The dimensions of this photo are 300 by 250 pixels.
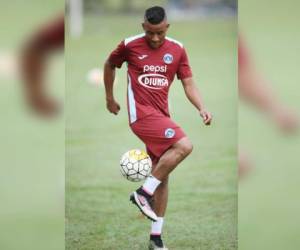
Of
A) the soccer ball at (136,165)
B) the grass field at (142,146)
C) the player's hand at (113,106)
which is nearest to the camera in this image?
the soccer ball at (136,165)

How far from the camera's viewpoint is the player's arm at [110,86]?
8703 mm

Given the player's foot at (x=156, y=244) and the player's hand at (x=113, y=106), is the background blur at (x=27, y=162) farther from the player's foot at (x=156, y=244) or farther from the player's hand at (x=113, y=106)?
the player's foot at (x=156, y=244)

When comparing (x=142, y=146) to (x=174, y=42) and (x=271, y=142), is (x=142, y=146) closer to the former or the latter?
(x=174, y=42)

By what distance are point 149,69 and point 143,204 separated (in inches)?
33.6

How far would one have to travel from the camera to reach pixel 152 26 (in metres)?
8.60

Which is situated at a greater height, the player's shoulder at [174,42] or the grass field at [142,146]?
the player's shoulder at [174,42]

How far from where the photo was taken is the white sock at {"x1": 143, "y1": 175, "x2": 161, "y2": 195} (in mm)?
8617

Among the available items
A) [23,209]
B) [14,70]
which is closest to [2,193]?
[23,209]

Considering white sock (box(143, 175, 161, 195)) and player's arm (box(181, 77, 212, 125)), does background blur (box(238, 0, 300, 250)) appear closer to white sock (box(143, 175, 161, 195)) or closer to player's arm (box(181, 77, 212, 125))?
player's arm (box(181, 77, 212, 125))

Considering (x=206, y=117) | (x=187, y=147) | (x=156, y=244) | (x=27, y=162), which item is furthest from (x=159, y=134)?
(x=27, y=162)

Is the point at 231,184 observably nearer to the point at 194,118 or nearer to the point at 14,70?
the point at 194,118

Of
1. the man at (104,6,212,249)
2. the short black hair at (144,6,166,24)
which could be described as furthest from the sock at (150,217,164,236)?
the short black hair at (144,6,166,24)

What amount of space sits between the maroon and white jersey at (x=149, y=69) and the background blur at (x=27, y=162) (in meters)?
0.43

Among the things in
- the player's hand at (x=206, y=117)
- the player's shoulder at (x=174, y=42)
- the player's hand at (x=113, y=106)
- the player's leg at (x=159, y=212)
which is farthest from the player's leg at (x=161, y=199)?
the player's shoulder at (x=174, y=42)
